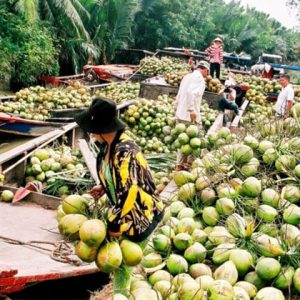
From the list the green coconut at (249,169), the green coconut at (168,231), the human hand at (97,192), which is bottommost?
the green coconut at (168,231)

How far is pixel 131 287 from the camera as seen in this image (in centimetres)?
295

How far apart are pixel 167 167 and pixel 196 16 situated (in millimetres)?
31341

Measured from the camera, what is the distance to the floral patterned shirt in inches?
108

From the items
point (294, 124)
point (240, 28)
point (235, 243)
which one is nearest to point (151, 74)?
point (294, 124)

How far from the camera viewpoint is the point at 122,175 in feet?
9.07

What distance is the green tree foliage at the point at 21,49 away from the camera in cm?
1745

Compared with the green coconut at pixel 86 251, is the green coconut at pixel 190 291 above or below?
below

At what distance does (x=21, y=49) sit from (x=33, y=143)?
39.1 ft

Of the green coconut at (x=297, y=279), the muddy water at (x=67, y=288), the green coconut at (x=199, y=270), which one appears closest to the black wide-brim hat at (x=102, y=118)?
the green coconut at (x=199, y=270)

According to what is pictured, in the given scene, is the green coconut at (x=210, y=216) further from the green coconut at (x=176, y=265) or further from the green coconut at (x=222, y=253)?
the green coconut at (x=176, y=265)

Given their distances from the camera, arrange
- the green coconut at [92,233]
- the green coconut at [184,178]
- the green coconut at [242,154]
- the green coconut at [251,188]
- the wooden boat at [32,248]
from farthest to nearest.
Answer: the green coconut at [184,178] → the green coconut at [242,154] → the green coconut at [251,188] → the wooden boat at [32,248] → the green coconut at [92,233]

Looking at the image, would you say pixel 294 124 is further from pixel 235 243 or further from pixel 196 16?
pixel 196 16

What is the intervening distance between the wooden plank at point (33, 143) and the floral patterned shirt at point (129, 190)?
10.7 feet

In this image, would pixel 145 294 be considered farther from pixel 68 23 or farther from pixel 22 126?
pixel 68 23
